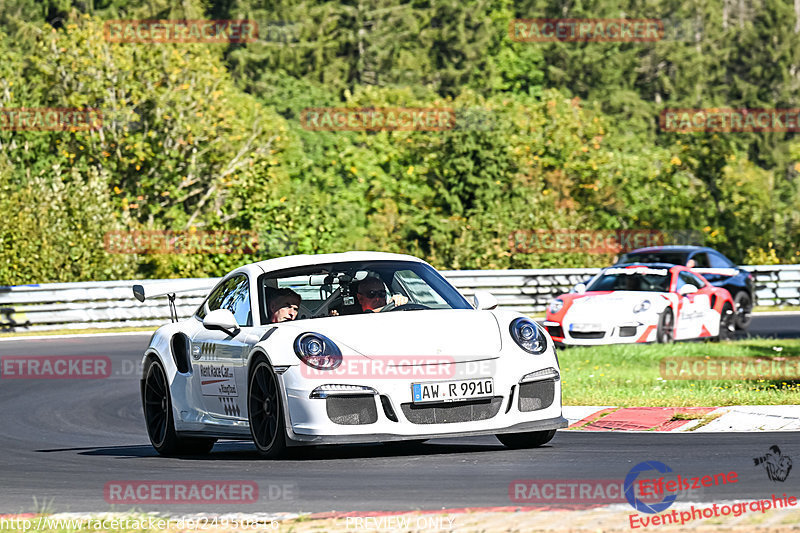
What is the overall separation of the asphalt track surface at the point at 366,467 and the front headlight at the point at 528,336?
2.23 feet

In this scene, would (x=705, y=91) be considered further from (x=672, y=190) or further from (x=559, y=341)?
(x=559, y=341)

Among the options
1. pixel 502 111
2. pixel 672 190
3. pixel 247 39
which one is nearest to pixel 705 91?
pixel 247 39

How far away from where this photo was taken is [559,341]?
2009 cm

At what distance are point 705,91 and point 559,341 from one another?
70060mm

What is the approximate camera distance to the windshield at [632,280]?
67.7 ft

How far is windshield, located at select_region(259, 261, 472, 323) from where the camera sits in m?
9.91

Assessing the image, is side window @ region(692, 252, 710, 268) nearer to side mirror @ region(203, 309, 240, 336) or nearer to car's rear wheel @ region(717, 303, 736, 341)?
car's rear wheel @ region(717, 303, 736, 341)

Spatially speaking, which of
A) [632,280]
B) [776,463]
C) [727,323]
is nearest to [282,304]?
[776,463]

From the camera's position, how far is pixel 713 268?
968 inches

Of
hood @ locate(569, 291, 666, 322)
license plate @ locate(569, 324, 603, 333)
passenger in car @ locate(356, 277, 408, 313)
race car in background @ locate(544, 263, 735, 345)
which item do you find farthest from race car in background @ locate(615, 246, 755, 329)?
passenger in car @ locate(356, 277, 408, 313)

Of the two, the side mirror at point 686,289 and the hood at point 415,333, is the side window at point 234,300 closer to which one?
the hood at point 415,333

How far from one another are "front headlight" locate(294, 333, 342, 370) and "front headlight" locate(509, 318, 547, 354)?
1197mm

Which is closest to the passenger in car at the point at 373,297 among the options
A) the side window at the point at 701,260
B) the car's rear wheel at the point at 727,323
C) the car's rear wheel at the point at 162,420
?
the car's rear wheel at the point at 162,420

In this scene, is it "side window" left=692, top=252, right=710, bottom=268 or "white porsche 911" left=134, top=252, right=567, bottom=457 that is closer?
"white porsche 911" left=134, top=252, right=567, bottom=457
